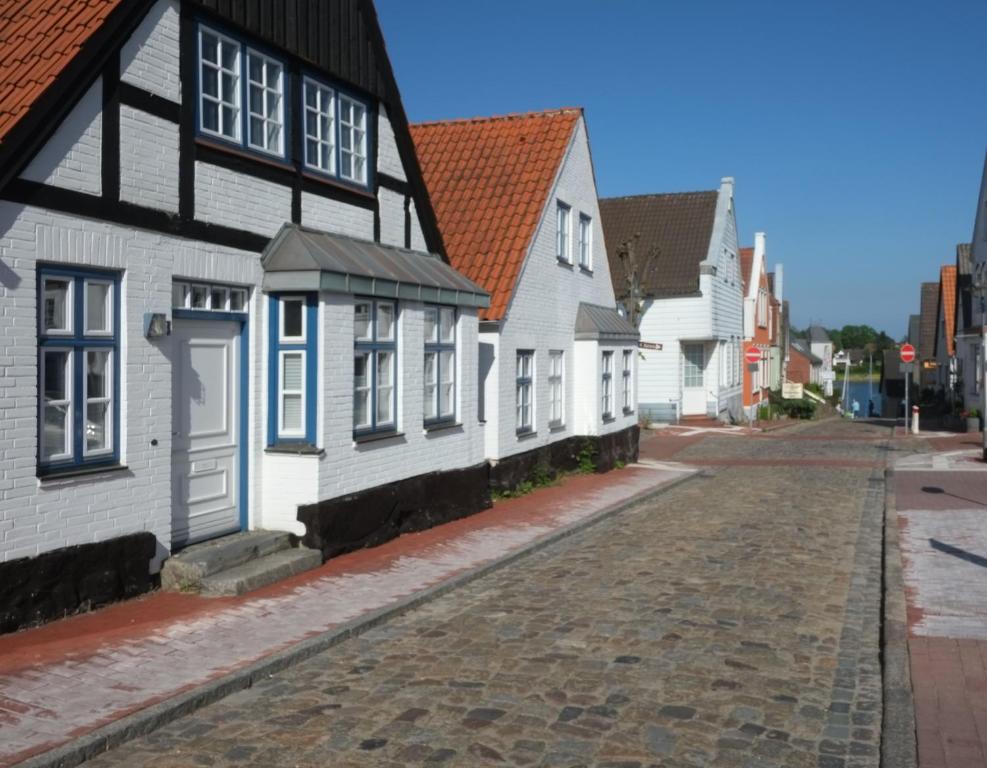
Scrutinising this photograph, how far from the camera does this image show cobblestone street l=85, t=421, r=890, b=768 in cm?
563

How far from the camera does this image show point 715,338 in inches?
1344

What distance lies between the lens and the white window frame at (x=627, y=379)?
67.9 feet

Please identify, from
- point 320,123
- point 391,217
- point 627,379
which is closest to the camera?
point 320,123

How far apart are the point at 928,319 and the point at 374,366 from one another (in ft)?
172

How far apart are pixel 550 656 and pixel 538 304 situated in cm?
994

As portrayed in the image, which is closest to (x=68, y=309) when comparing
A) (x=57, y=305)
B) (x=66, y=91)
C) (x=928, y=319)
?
(x=57, y=305)

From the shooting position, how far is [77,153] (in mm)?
7934

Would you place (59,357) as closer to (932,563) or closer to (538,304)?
(932,563)

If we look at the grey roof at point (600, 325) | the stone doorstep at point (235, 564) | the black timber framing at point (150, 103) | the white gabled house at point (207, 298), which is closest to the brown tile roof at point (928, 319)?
the grey roof at point (600, 325)

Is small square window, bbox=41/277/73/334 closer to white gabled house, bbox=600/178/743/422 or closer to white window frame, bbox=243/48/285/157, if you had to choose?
white window frame, bbox=243/48/285/157

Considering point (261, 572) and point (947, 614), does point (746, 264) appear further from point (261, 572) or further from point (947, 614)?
point (261, 572)

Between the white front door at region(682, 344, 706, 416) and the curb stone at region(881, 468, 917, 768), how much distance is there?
24118 mm

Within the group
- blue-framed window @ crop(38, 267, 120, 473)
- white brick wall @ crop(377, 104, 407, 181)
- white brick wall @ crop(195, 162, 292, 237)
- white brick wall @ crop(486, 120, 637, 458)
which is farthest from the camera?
white brick wall @ crop(486, 120, 637, 458)

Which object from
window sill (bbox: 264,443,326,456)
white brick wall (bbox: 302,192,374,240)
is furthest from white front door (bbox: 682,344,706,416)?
window sill (bbox: 264,443,326,456)
